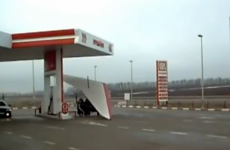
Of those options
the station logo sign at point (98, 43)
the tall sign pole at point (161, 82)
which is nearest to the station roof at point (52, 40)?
the station logo sign at point (98, 43)

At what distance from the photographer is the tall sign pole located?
150 ft

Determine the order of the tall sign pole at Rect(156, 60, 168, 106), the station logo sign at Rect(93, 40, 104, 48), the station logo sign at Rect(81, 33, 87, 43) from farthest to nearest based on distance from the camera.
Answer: the tall sign pole at Rect(156, 60, 168, 106) → the station logo sign at Rect(93, 40, 104, 48) → the station logo sign at Rect(81, 33, 87, 43)

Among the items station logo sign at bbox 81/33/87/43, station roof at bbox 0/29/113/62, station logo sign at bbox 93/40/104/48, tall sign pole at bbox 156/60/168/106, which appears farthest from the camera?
tall sign pole at bbox 156/60/168/106

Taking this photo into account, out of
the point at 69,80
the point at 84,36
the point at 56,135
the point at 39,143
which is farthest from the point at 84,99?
the point at 39,143

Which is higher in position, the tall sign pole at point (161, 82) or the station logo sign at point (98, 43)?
the station logo sign at point (98, 43)

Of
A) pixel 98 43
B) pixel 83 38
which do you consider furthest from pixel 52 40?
pixel 98 43

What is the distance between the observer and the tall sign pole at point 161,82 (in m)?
45.7

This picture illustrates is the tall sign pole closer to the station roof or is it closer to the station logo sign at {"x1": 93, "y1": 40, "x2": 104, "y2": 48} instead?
the station logo sign at {"x1": 93, "y1": 40, "x2": 104, "y2": 48}

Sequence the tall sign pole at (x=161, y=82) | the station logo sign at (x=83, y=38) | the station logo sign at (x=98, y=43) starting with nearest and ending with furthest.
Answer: the station logo sign at (x=83, y=38) → the station logo sign at (x=98, y=43) → the tall sign pole at (x=161, y=82)

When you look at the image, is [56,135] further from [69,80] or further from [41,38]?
[69,80]

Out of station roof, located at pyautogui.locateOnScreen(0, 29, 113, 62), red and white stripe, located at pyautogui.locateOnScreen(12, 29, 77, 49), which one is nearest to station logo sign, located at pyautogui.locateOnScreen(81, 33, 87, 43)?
station roof, located at pyautogui.locateOnScreen(0, 29, 113, 62)

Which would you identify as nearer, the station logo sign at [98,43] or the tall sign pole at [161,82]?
the station logo sign at [98,43]

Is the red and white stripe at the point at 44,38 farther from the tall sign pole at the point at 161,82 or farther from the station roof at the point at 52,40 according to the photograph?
the tall sign pole at the point at 161,82

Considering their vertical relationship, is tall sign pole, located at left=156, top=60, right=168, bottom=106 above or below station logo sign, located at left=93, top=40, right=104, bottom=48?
below
